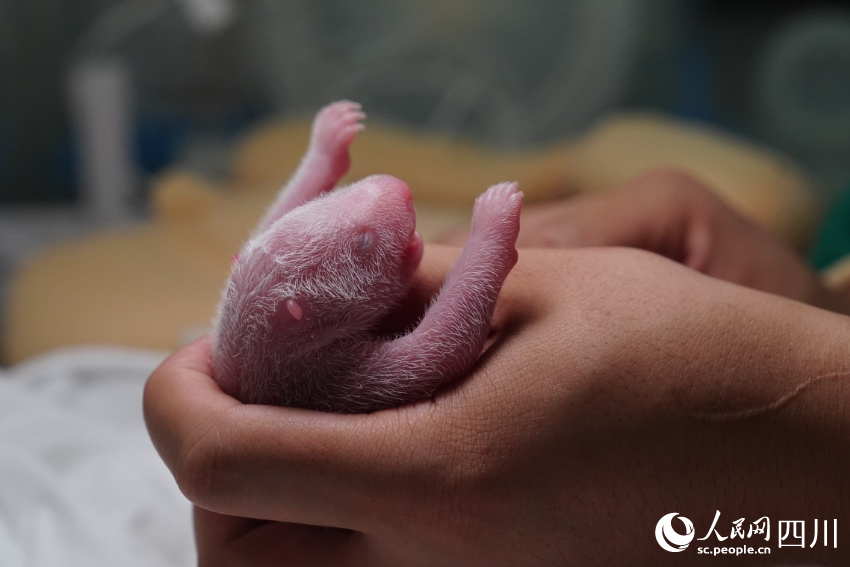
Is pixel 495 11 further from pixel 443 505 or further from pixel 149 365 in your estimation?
pixel 443 505

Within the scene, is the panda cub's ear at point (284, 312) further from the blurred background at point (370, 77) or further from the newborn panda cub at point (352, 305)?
the blurred background at point (370, 77)

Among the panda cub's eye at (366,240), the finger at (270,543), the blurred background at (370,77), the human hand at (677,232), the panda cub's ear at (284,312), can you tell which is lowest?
the finger at (270,543)

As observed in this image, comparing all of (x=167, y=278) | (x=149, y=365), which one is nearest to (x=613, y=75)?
(x=167, y=278)

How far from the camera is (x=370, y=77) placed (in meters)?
2.71

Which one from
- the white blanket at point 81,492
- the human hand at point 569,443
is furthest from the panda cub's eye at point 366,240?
the white blanket at point 81,492

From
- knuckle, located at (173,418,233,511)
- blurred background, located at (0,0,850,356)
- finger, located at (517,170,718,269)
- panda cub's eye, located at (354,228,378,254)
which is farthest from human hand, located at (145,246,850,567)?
blurred background, located at (0,0,850,356)

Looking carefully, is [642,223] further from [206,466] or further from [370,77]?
[370,77]

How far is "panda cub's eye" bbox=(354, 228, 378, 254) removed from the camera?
0.57 m

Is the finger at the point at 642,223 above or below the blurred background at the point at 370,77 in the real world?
below

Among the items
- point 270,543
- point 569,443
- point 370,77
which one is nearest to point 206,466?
point 270,543

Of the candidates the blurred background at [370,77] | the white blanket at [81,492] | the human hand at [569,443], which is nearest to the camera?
the human hand at [569,443]

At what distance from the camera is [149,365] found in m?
1.35

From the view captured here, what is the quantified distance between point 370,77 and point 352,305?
7.37 ft

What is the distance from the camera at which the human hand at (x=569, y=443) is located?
0.49 m
